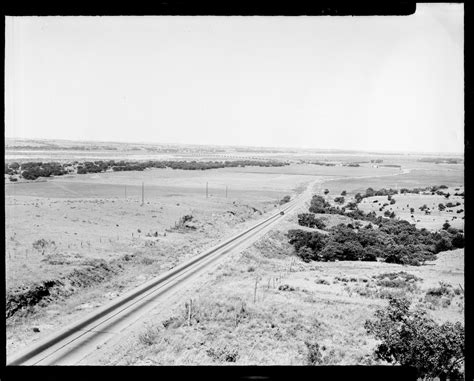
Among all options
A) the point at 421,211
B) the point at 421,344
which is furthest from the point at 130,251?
the point at 421,211

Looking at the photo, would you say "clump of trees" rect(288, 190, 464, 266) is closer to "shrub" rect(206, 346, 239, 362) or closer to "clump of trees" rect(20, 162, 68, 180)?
"shrub" rect(206, 346, 239, 362)

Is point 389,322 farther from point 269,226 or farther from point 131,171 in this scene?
point 131,171

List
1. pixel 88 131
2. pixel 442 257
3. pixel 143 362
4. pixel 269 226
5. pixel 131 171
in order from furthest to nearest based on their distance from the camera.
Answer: pixel 88 131, pixel 131 171, pixel 269 226, pixel 442 257, pixel 143 362

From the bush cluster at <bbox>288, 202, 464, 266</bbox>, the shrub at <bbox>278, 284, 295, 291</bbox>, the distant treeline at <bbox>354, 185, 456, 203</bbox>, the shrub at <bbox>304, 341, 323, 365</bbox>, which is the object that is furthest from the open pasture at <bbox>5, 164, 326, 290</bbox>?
the shrub at <bbox>304, 341, 323, 365</bbox>

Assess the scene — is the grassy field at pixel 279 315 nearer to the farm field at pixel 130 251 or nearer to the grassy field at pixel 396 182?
the farm field at pixel 130 251

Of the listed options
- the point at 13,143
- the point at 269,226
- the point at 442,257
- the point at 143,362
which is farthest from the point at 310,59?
the point at 13,143

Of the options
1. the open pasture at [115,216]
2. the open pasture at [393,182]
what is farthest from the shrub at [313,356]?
the open pasture at [393,182]
